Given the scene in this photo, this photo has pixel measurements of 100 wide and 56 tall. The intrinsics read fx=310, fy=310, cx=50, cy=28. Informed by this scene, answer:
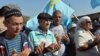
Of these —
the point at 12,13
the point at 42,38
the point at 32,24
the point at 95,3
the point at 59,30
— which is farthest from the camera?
the point at 95,3

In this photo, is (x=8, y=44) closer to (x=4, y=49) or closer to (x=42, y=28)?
(x=4, y=49)

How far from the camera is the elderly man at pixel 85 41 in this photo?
534 cm

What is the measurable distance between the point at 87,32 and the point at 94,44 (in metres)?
0.36

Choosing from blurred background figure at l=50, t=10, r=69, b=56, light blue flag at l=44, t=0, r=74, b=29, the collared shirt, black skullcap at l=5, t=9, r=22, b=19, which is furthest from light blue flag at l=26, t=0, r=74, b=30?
black skullcap at l=5, t=9, r=22, b=19

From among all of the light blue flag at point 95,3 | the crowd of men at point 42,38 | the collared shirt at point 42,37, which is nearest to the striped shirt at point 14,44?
the crowd of men at point 42,38

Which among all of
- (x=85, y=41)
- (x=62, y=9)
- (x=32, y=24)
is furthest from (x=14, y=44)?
(x=62, y=9)

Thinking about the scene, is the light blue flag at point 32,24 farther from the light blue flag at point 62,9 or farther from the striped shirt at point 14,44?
the striped shirt at point 14,44

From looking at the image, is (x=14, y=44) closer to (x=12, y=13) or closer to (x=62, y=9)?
(x=12, y=13)

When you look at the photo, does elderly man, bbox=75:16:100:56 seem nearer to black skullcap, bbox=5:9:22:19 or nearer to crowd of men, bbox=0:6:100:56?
crowd of men, bbox=0:6:100:56

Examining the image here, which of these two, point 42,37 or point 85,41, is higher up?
point 42,37

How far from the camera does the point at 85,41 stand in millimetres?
5430

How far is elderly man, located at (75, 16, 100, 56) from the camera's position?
534cm

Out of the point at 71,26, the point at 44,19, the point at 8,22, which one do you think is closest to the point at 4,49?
the point at 8,22

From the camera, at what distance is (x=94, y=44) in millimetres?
5309
